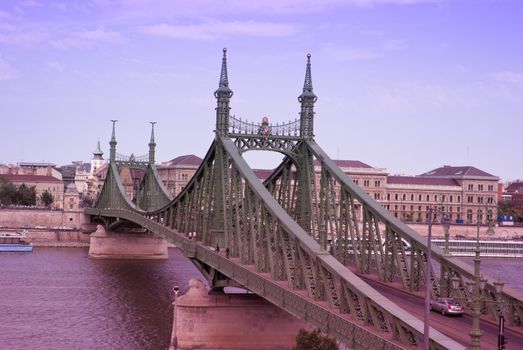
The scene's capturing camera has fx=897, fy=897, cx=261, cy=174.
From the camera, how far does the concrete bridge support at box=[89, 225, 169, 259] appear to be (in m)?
115

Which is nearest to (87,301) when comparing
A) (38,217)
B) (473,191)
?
(38,217)

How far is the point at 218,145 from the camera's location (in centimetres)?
5438

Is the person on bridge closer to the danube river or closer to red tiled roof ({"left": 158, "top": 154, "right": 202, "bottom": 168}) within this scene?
the danube river

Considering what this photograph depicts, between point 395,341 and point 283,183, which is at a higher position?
point 283,183

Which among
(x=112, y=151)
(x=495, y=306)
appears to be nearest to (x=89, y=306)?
(x=495, y=306)

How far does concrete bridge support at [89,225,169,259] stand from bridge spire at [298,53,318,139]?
64.2 meters

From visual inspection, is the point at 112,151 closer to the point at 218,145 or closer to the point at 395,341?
the point at 218,145

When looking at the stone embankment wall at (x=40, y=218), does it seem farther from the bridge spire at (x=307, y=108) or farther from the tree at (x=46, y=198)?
the bridge spire at (x=307, y=108)

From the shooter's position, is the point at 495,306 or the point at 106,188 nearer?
the point at 495,306

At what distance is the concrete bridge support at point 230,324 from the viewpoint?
48188 millimetres

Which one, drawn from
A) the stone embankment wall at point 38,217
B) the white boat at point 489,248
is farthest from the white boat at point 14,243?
the white boat at point 489,248

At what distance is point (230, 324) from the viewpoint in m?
48.8

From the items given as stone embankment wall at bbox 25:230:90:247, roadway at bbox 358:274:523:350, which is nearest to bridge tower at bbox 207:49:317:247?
roadway at bbox 358:274:523:350

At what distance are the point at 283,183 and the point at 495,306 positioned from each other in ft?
73.4
